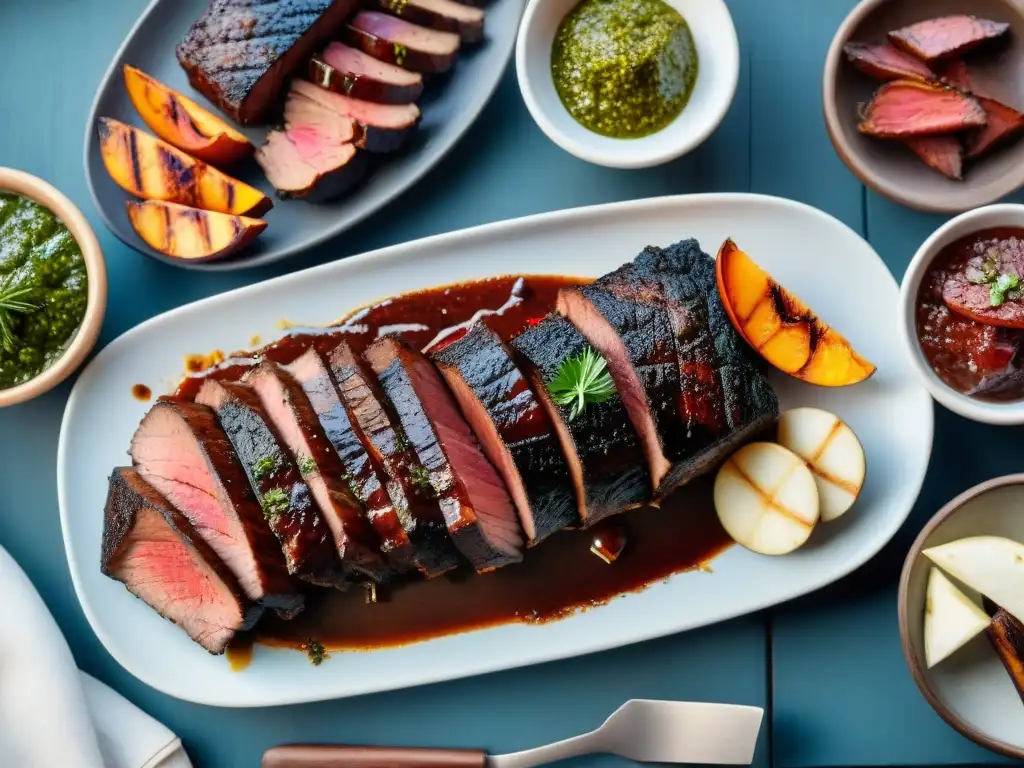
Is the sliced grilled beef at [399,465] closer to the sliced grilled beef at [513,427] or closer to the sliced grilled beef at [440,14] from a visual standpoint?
the sliced grilled beef at [513,427]

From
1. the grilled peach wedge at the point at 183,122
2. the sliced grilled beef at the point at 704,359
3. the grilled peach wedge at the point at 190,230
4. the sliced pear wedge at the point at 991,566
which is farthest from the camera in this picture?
the grilled peach wedge at the point at 183,122

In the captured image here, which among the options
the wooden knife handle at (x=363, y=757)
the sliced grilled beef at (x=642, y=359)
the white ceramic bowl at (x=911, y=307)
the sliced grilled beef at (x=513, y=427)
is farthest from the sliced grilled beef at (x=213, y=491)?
the white ceramic bowl at (x=911, y=307)

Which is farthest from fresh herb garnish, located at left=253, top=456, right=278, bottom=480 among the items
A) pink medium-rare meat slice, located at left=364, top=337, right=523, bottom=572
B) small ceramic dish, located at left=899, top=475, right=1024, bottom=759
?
small ceramic dish, located at left=899, top=475, right=1024, bottom=759

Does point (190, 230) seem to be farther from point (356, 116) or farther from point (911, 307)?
point (911, 307)

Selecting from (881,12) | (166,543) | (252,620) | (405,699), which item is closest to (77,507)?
(166,543)

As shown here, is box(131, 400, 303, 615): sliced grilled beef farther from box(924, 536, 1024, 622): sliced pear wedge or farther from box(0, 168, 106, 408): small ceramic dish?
box(924, 536, 1024, 622): sliced pear wedge

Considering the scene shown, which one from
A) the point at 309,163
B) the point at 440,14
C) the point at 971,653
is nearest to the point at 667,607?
the point at 971,653
